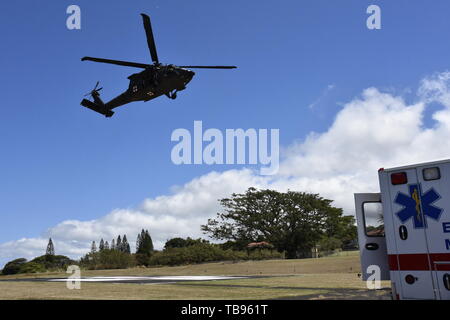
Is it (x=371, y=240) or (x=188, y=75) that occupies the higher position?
(x=188, y=75)

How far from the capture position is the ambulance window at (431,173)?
750 centimetres

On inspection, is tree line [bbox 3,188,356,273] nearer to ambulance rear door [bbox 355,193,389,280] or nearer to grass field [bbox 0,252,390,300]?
grass field [bbox 0,252,390,300]

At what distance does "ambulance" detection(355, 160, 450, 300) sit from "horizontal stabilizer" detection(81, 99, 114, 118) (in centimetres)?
2551

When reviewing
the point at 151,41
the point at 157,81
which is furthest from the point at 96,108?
the point at 157,81

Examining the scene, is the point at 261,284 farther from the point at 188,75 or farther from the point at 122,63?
the point at 122,63

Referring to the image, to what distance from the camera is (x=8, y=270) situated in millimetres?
59344

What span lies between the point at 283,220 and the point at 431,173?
49.5 m

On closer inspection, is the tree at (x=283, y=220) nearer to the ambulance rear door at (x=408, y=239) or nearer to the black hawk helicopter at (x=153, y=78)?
the black hawk helicopter at (x=153, y=78)

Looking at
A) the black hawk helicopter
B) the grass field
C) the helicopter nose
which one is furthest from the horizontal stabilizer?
the grass field

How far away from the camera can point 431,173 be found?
7574mm

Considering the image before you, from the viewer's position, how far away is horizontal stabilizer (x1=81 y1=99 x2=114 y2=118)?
30703 millimetres

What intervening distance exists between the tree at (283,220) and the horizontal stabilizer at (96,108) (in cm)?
3026
